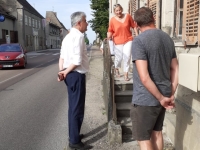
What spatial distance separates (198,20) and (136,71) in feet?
6.39

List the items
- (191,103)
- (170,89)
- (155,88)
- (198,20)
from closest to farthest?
(155,88) → (170,89) → (191,103) → (198,20)

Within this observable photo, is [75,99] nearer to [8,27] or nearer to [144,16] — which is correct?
[144,16]

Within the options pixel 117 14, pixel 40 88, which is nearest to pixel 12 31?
pixel 40 88

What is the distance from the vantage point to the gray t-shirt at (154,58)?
101 inches

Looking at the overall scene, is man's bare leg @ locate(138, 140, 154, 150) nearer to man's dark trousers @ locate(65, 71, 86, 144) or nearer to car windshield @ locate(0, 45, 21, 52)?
man's dark trousers @ locate(65, 71, 86, 144)

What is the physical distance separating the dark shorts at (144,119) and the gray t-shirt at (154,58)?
2.5 inches

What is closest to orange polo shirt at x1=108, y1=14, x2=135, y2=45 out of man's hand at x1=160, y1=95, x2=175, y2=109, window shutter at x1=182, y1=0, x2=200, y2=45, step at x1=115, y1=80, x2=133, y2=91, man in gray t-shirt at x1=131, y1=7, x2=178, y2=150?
step at x1=115, y1=80, x2=133, y2=91

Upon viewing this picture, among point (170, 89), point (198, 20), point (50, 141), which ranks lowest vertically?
point (50, 141)

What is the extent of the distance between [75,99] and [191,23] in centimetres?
238

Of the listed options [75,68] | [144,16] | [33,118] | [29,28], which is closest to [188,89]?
[144,16]

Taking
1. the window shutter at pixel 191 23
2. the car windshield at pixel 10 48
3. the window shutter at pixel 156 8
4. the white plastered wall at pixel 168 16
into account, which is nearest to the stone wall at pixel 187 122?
the window shutter at pixel 191 23

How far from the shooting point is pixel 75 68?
3.67 m

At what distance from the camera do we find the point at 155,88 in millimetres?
2568

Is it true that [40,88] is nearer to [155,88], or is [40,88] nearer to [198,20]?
[198,20]
